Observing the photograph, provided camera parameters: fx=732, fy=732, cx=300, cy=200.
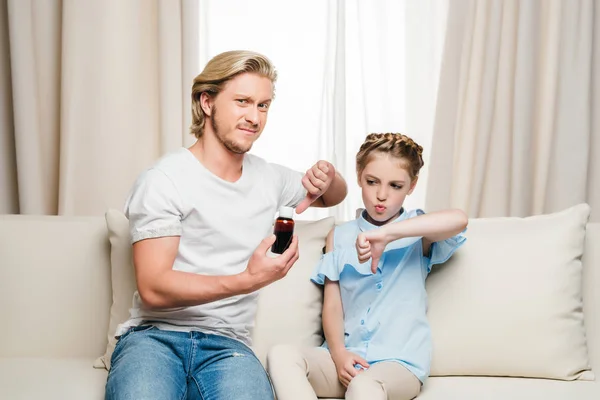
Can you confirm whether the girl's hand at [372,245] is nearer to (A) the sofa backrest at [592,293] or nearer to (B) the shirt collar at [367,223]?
(B) the shirt collar at [367,223]

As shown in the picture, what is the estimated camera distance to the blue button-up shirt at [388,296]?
193 centimetres

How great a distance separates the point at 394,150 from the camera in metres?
2.02

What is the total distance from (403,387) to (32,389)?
0.91 m

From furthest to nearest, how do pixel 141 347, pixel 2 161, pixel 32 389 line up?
pixel 2 161, pixel 32 389, pixel 141 347

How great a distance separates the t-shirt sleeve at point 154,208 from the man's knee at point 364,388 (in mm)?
545

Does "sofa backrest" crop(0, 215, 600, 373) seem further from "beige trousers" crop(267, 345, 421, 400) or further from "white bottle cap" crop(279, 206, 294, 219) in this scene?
"white bottle cap" crop(279, 206, 294, 219)

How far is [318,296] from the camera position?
2092 mm

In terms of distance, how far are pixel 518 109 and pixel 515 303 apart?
123 cm

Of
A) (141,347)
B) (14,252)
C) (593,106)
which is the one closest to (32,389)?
(141,347)

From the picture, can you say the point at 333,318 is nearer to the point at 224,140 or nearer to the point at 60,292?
the point at 224,140

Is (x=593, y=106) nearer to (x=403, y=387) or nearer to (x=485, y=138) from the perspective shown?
(x=485, y=138)

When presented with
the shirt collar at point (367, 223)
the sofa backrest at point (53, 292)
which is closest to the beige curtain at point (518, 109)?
the shirt collar at point (367, 223)

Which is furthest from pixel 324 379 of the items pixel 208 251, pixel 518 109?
pixel 518 109

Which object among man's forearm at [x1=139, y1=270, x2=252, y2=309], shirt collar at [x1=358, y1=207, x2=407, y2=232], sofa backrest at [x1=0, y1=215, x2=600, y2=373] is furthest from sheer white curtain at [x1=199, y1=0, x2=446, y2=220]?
man's forearm at [x1=139, y1=270, x2=252, y2=309]
